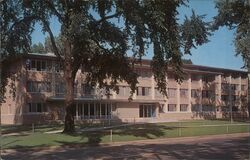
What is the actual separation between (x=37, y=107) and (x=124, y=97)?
16.4 meters

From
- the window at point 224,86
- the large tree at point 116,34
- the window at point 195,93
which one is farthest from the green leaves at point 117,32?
the window at point 224,86

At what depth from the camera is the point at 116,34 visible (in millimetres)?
34219

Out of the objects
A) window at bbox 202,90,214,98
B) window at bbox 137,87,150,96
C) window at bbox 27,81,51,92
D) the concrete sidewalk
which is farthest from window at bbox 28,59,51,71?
window at bbox 202,90,214,98

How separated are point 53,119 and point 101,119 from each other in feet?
28.7

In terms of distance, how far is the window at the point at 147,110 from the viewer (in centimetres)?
8181

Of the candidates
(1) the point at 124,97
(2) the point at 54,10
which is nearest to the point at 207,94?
(1) the point at 124,97

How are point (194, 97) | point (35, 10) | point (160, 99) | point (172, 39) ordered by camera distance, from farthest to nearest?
point (194, 97), point (160, 99), point (35, 10), point (172, 39)

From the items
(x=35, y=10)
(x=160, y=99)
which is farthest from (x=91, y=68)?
(x=160, y=99)

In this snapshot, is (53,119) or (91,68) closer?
(91,68)

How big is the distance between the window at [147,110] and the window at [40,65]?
20.2m

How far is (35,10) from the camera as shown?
3538 cm

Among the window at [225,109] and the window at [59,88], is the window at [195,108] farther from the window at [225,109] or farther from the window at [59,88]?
the window at [59,88]

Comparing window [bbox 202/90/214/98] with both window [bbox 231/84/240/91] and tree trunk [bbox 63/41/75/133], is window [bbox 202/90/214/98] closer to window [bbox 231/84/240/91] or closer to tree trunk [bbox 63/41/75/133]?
window [bbox 231/84/240/91]

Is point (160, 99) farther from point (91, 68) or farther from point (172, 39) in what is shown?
point (172, 39)
